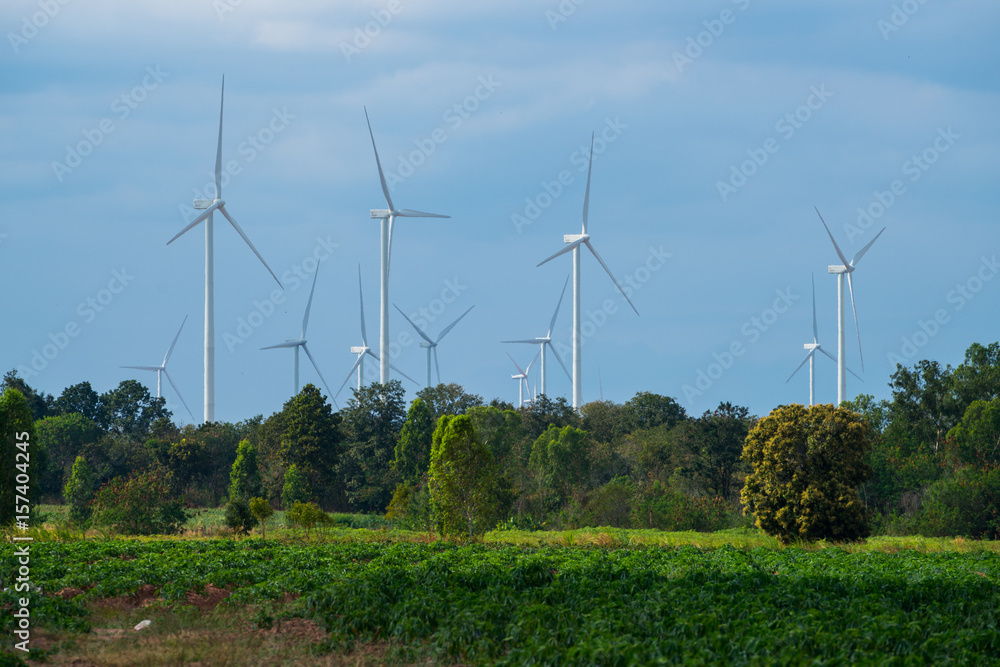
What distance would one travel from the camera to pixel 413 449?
212ft

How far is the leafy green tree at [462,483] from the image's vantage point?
3778cm

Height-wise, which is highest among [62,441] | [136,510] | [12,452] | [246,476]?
[62,441]

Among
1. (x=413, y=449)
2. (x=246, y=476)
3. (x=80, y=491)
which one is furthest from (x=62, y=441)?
(x=413, y=449)

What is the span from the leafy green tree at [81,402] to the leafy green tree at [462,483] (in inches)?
2503

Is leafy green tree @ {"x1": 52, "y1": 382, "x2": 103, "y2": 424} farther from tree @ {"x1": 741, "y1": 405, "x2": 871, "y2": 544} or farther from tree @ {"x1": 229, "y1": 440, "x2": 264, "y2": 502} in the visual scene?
tree @ {"x1": 741, "y1": 405, "x2": 871, "y2": 544}

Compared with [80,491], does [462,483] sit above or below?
above

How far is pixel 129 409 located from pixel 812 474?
234 ft

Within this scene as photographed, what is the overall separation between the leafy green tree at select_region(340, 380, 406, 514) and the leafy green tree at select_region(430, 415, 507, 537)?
29.8 meters

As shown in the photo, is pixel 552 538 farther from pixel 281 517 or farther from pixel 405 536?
pixel 281 517

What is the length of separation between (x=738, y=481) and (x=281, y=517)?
2874cm

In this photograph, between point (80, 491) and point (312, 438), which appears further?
point (312, 438)

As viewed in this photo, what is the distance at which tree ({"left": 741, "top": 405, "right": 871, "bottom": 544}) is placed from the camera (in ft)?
128

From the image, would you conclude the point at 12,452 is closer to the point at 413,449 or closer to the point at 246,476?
the point at 246,476

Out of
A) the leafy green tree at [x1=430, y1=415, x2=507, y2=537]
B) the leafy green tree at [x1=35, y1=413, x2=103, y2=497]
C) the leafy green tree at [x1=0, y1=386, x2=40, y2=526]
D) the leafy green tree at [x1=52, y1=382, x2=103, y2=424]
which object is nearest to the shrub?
the leafy green tree at [x1=0, y1=386, x2=40, y2=526]
